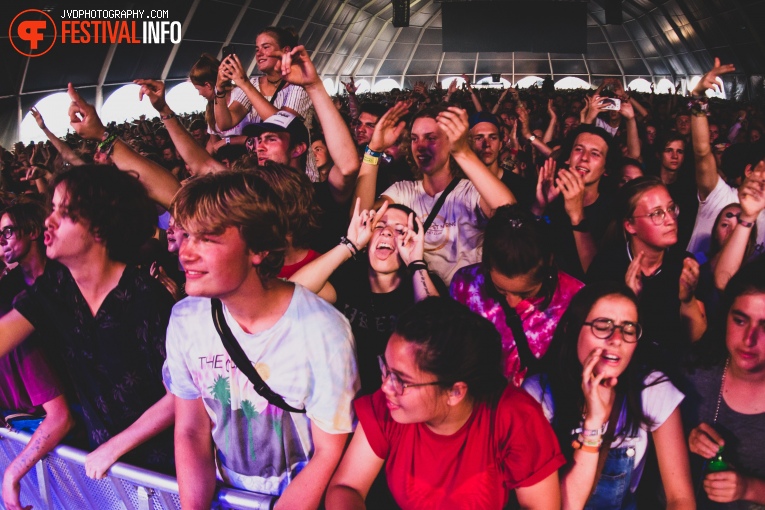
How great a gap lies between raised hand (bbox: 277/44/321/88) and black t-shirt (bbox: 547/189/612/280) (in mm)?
1461

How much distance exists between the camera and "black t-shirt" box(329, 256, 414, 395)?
2381 mm

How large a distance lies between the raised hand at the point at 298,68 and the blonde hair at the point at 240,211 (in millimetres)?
1303

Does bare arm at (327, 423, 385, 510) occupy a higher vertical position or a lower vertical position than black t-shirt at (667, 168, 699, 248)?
lower

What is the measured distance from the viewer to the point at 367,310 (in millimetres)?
2480

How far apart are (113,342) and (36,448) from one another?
53 cm

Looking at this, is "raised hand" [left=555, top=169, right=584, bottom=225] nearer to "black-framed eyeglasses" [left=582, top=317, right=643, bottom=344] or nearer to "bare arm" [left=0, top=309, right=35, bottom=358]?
"black-framed eyeglasses" [left=582, top=317, right=643, bottom=344]

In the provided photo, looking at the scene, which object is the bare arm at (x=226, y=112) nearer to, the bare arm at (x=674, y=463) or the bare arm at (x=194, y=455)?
the bare arm at (x=194, y=455)

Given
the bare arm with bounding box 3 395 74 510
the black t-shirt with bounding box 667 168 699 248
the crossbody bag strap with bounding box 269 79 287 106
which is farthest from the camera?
the crossbody bag strap with bounding box 269 79 287 106

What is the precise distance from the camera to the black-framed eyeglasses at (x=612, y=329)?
6.41 ft

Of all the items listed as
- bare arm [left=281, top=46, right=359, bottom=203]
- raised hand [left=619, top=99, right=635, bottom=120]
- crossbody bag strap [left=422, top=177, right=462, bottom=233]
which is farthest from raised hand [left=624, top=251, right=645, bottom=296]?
raised hand [left=619, top=99, right=635, bottom=120]

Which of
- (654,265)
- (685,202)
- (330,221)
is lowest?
(654,265)

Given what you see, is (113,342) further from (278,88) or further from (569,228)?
(278,88)

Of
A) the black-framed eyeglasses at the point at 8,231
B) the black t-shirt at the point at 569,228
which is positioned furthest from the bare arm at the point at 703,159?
the black-framed eyeglasses at the point at 8,231

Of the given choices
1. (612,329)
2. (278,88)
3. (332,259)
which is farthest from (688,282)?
(278,88)
